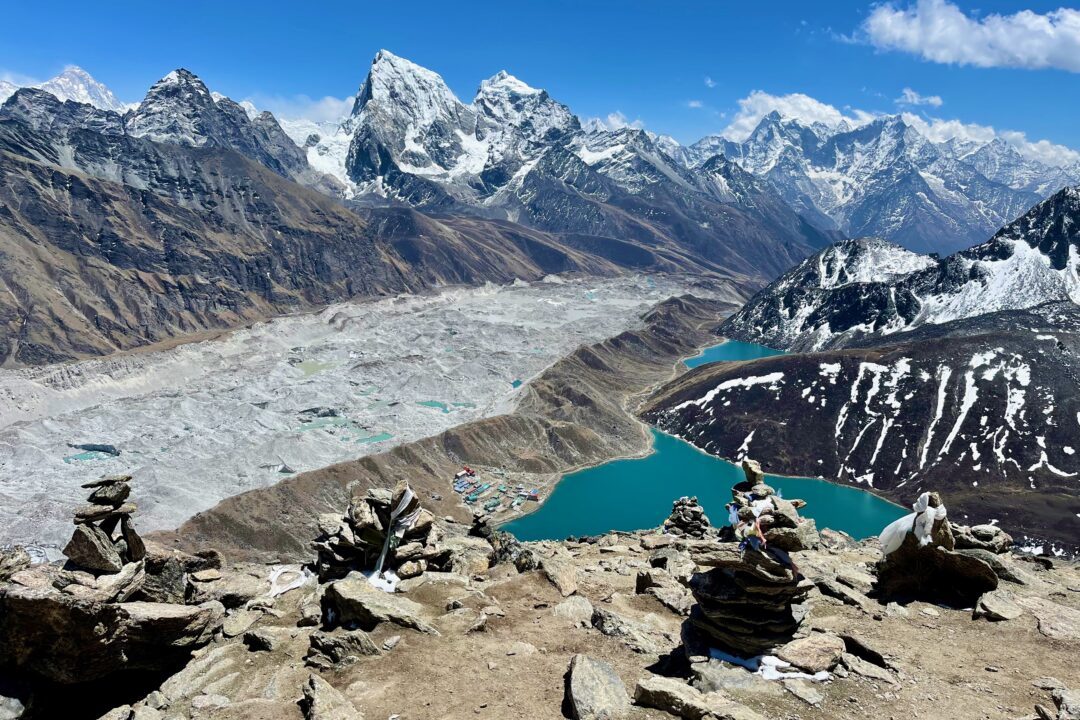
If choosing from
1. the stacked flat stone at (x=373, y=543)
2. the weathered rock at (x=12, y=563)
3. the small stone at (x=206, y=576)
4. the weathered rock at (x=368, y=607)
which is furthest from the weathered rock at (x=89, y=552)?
the stacked flat stone at (x=373, y=543)

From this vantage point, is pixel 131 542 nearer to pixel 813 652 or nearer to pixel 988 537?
pixel 813 652

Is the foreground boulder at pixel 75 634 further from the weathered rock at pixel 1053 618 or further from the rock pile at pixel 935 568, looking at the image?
the weathered rock at pixel 1053 618

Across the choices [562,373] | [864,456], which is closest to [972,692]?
[864,456]

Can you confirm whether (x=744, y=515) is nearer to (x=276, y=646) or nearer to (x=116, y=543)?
(x=276, y=646)

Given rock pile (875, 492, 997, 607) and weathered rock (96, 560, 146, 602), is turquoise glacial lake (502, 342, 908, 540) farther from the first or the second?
weathered rock (96, 560, 146, 602)

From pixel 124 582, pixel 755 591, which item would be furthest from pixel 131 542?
pixel 755 591

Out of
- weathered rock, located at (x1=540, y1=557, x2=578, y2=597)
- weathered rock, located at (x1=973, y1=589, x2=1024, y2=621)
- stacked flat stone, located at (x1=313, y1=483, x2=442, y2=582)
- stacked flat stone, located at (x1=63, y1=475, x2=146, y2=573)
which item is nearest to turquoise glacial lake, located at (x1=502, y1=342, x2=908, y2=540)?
stacked flat stone, located at (x1=313, y1=483, x2=442, y2=582)

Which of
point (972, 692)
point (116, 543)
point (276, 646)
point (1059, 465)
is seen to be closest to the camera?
point (972, 692)
